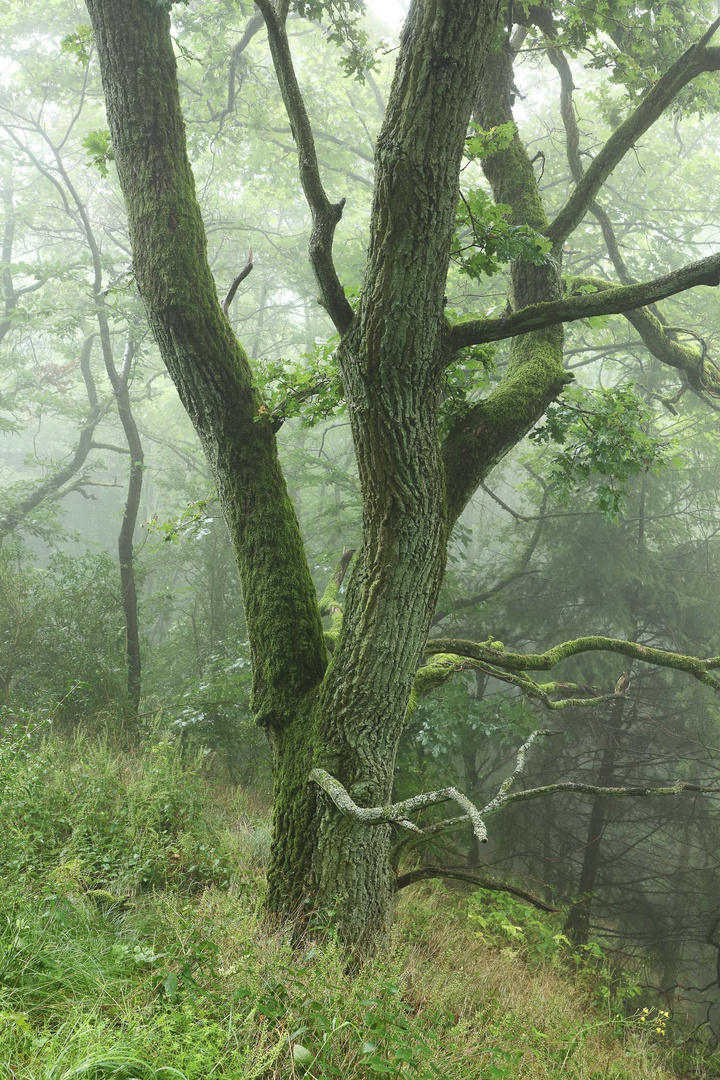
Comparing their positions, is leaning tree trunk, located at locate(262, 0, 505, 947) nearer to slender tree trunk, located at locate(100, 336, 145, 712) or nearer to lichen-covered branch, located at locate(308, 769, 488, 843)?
lichen-covered branch, located at locate(308, 769, 488, 843)

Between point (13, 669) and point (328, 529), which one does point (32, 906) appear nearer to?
point (13, 669)

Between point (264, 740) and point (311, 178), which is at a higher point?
point (311, 178)

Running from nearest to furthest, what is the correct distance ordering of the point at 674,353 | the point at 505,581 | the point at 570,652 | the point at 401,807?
the point at 401,807
the point at 570,652
the point at 674,353
the point at 505,581

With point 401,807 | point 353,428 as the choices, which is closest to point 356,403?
point 353,428

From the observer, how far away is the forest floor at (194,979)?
1.94 m

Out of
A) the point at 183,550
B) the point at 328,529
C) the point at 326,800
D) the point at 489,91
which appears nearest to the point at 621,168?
the point at 328,529

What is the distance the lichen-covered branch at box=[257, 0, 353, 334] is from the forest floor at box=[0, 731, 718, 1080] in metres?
2.58

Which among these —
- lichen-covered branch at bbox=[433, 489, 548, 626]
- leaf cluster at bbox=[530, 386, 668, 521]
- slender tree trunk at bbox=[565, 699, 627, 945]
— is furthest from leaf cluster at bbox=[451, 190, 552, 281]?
slender tree trunk at bbox=[565, 699, 627, 945]

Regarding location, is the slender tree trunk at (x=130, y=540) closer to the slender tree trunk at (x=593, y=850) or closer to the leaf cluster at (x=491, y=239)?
the slender tree trunk at (x=593, y=850)

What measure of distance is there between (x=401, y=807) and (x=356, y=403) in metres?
1.60

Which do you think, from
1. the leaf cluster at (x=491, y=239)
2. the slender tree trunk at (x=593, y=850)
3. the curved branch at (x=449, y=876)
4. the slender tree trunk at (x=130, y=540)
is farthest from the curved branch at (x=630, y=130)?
the slender tree trunk at (x=130, y=540)

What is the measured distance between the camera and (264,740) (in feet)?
28.5

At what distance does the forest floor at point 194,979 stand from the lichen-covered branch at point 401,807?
596mm

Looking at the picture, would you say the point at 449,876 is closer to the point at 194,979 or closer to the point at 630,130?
the point at 194,979
